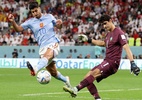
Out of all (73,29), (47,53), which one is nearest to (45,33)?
(47,53)

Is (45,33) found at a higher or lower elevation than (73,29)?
higher

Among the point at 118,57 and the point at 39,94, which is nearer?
the point at 118,57

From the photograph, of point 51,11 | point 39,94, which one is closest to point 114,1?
point 51,11

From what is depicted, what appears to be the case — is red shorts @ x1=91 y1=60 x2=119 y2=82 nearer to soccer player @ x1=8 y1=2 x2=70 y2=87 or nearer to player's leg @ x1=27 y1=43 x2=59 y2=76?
player's leg @ x1=27 y1=43 x2=59 y2=76

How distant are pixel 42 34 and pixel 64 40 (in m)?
22.7

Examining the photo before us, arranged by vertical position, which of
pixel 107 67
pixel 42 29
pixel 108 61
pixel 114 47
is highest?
pixel 114 47

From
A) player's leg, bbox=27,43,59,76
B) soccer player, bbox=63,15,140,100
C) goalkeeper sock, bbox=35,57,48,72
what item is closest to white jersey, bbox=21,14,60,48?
player's leg, bbox=27,43,59,76

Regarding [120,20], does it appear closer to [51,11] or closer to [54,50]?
[51,11]

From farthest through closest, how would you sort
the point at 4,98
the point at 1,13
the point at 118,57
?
the point at 1,13 → the point at 4,98 → the point at 118,57

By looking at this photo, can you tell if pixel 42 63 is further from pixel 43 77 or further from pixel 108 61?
pixel 108 61

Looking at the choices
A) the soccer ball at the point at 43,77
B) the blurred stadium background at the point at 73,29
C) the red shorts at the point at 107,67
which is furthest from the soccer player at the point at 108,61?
the blurred stadium background at the point at 73,29

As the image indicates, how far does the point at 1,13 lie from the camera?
39.9 meters

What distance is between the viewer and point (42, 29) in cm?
1490

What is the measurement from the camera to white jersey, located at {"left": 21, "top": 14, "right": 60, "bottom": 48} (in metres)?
14.7
